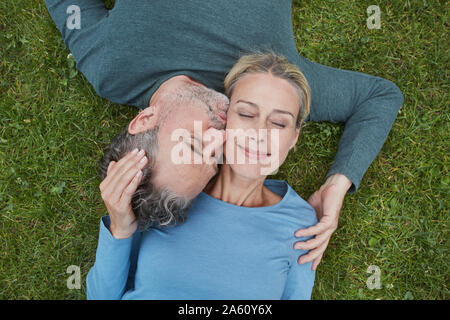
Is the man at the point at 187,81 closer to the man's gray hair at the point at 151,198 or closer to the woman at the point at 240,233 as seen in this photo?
the man's gray hair at the point at 151,198

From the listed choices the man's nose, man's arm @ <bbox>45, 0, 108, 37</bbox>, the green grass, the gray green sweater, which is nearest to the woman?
the man's nose

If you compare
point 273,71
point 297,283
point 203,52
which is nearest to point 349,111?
point 273,71

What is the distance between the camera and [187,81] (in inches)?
111

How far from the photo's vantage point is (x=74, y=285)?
3.50 metres

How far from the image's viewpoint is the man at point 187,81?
2.50 metres

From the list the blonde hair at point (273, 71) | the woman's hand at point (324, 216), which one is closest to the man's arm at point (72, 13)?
the blonde hair at point (273, 71)

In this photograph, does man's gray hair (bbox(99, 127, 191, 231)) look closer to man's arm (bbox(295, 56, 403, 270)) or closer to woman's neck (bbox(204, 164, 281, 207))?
woman's neck (bbox(204, 164, 281, 207))

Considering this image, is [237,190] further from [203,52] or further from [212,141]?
[203,52]

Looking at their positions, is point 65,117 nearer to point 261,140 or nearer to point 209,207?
point 209,207

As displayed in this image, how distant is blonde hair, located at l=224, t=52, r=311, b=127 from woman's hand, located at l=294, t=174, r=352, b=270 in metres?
0.75

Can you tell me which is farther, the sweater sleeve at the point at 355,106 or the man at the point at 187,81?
the sweater sleeve at the point at 355,106

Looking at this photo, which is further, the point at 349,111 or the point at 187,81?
the point at 349,111

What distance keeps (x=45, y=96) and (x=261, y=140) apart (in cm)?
256

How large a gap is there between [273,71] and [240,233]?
53.4 inches
